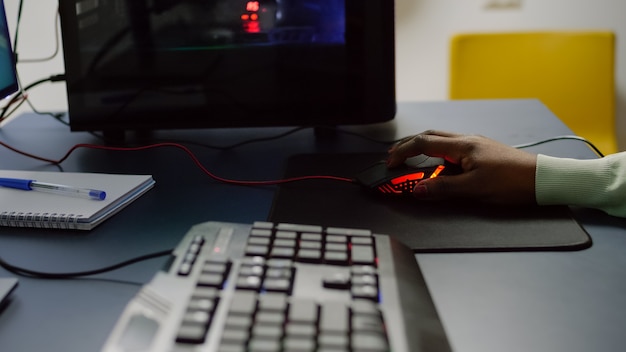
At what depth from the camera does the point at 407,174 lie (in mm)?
826

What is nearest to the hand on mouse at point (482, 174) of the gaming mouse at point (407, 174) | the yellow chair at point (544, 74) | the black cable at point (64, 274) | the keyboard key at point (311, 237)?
the gaming mouse at point (407, 174)

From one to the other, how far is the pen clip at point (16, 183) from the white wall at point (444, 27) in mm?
1139

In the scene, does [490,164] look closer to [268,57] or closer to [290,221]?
[290,221]

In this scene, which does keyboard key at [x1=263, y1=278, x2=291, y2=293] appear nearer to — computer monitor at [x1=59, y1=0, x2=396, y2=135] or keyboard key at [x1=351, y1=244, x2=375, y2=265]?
keyboard key at [x1=351, y1=244, x2=375, y2=265]

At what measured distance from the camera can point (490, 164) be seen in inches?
31.1

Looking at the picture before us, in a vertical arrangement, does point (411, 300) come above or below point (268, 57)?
below

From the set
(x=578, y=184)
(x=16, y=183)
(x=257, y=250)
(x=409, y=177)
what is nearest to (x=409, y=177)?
(x=409, y=177)

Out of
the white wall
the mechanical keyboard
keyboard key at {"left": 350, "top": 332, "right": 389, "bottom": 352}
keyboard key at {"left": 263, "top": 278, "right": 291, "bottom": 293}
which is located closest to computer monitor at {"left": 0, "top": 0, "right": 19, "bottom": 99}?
the mechanical keyboard

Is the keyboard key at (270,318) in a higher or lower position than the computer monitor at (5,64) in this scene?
lower

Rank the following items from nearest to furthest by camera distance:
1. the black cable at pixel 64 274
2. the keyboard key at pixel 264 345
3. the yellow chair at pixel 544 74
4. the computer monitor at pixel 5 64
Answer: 1. the keyboard key at pixel 264 345
2. the black cable at pixel 64 274
3. the computer monitor at pixel 5 64
4. the yellow chair at pixel 544 74

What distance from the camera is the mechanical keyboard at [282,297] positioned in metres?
0.45

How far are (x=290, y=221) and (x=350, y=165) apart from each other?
0.23m

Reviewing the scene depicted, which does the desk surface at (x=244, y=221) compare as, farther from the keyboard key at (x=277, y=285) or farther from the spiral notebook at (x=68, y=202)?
the keyboard key at (x=277, y=285)

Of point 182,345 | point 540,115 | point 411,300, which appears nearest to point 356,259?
point 411,300
